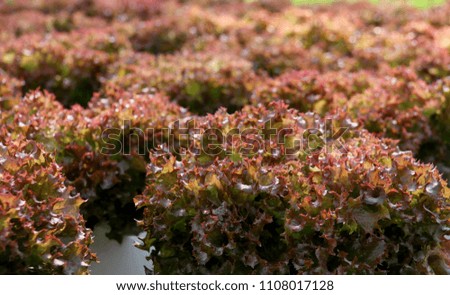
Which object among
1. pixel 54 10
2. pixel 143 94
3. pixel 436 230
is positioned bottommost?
pixel 54 10

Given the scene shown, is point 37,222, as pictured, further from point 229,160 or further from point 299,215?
point 299,215

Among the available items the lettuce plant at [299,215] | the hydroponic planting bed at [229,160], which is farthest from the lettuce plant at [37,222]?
the lettuce plant at [299,215]

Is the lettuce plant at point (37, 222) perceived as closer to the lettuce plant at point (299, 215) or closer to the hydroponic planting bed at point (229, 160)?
the hydroponic planting bed at point (229, 160)

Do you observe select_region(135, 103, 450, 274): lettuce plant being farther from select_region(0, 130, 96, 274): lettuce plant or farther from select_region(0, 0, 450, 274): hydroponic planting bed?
select_region(0, 130, 96, 274): lettuce plant

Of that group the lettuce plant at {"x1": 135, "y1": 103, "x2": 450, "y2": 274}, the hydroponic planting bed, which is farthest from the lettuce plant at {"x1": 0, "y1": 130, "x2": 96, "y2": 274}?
the lettuce plant at {"x1": 135, "y1": 103, "x2": 450, "y2": 274}

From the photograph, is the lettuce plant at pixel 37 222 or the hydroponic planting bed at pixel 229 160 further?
the hydroponic planting bed at pixel 229 160
